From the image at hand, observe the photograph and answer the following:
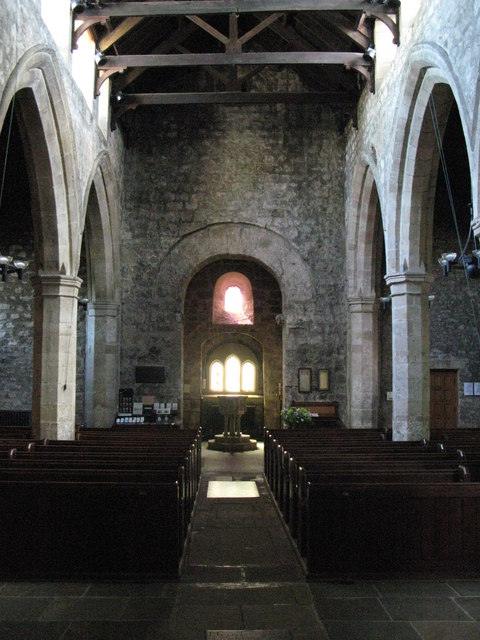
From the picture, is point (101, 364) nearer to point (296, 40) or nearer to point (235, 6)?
point (235, 6)

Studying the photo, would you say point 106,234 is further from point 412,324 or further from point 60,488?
point 60,488

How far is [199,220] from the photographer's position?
17000mm

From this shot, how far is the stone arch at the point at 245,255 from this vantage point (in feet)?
55.6

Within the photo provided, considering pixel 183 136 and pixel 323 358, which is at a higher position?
pixel 183 136

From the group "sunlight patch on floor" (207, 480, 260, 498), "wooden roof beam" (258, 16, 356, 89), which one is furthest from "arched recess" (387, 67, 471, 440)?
"wooden roof beam" (258, 16, 356, 89)

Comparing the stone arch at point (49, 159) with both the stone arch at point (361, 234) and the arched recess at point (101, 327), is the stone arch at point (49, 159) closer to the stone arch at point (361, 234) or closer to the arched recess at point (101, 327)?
the arched recess at point (101, 327)

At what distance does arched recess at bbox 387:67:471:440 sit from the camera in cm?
1088

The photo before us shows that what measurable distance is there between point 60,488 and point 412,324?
23.7ft

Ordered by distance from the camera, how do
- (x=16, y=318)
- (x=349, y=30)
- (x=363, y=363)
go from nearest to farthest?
(x=349, y=30), (x=363, y=363), (x=16, y=318)

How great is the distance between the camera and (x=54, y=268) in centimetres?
1082

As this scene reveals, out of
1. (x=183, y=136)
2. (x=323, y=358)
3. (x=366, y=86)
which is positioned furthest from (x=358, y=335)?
(x=183, y=136)

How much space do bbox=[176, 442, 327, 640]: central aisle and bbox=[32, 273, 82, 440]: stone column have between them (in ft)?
9.61

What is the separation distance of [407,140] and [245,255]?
684 cm

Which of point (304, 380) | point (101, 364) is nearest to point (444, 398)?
point (304, 380)
